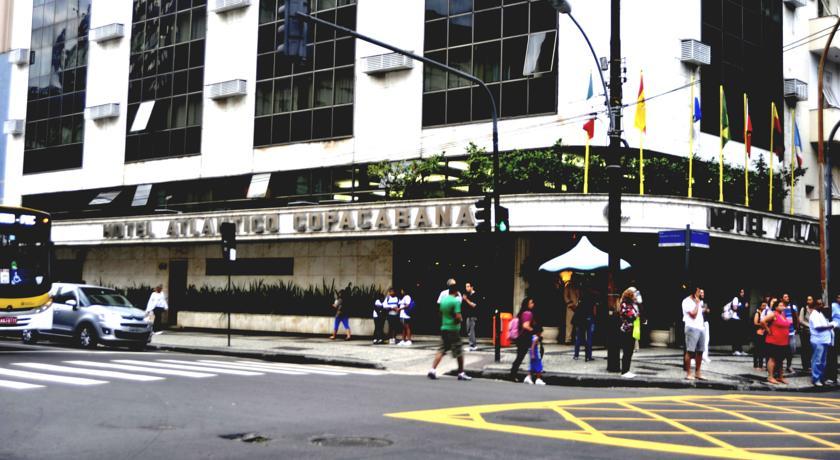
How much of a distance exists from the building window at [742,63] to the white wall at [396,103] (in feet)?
1.78

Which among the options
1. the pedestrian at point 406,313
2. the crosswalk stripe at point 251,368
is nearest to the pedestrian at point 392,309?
the pedestrian at point 406,313

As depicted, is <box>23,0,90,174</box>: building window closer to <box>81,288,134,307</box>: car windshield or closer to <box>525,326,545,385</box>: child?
<box>81,288,134,307</box>: car windshield

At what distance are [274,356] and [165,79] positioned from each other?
18.6m

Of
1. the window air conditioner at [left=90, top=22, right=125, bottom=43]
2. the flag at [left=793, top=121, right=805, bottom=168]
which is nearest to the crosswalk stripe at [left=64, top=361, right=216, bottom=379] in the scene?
the flag at [left=793, top=121, right=805, bottom=168]

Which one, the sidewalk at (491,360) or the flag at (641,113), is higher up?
the flag at (641,113)

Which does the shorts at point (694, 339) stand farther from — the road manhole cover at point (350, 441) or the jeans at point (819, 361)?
the road manhole cover at point (350, 441)

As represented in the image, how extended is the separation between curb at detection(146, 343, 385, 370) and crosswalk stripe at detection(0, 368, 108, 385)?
7.29 meters

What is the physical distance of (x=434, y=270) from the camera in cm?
2853

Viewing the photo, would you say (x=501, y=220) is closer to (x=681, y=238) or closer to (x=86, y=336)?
(x=681, y=238)

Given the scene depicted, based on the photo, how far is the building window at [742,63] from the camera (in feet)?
94.3

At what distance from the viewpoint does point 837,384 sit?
17719 mm

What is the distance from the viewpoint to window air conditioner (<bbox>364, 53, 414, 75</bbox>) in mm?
29250

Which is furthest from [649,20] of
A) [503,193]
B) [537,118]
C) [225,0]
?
[225,0]

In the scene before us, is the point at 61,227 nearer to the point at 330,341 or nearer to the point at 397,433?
the point at 330,341
